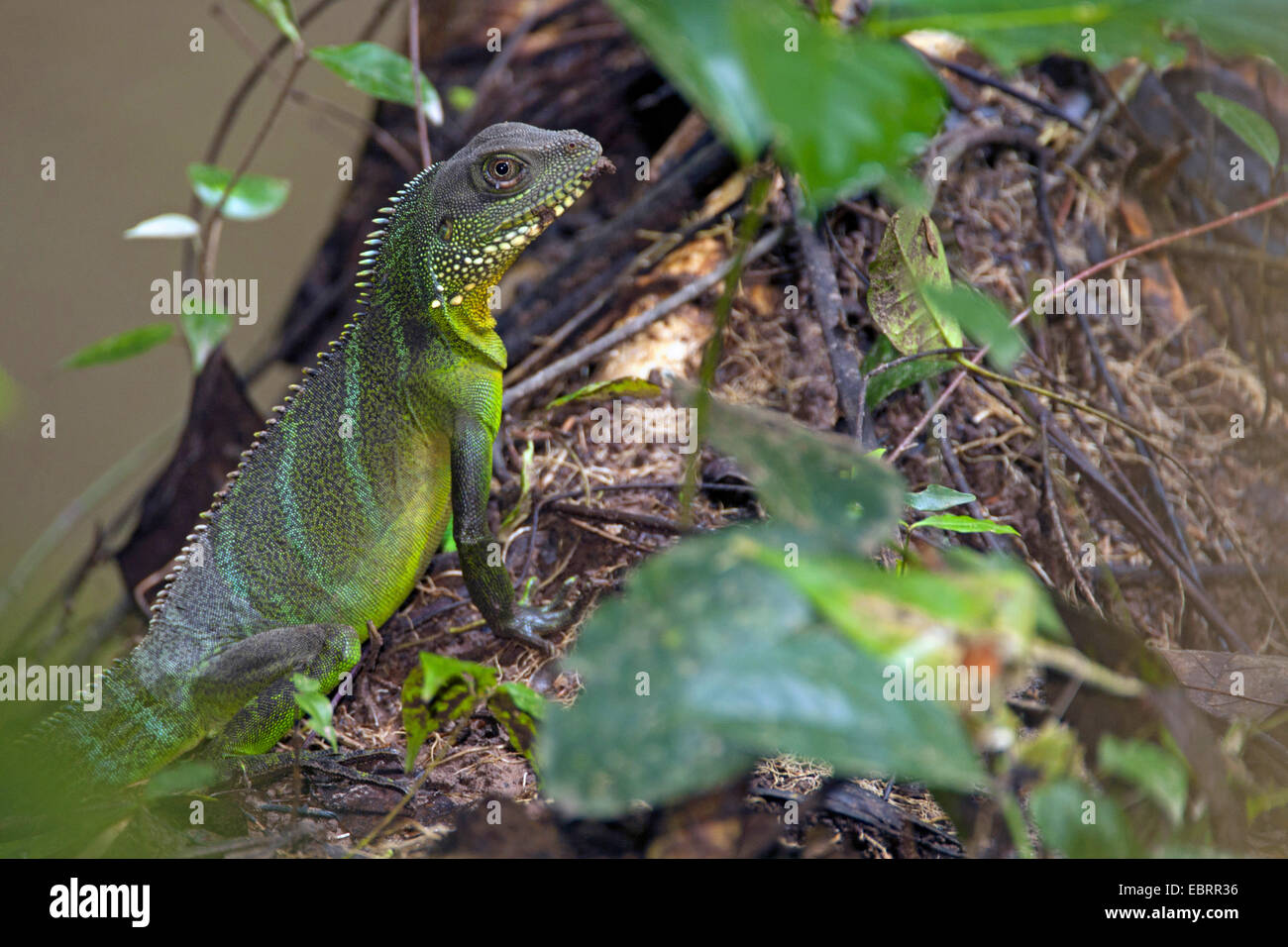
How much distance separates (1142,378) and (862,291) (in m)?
1.25

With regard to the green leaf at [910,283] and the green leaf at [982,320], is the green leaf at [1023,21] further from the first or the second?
the green leaf at [910,283]

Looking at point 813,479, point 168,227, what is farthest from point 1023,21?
point 168,227

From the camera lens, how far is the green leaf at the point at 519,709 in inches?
77.9

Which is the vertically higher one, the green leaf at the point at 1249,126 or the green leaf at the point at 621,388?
the green leaf at the point at 1249,126

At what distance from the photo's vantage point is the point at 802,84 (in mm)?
1027

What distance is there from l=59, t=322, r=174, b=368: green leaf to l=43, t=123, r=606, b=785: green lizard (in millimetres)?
1136

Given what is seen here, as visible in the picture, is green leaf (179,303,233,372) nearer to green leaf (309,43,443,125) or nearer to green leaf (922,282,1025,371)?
green leaf (309,43,443,125)

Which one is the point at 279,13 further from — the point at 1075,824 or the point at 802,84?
the point at 1075,824

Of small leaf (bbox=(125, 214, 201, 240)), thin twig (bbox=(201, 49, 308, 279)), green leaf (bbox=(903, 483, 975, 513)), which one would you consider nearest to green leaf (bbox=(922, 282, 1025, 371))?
green leaf (bbox=(903, 483, 975, 513))

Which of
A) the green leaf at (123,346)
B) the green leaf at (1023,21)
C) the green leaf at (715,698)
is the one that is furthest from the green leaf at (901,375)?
the green leaf at (123,346)

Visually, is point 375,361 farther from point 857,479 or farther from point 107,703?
point 857,479

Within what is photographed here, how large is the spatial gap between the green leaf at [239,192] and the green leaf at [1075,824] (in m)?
4.09

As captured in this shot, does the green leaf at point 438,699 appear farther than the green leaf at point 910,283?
No
